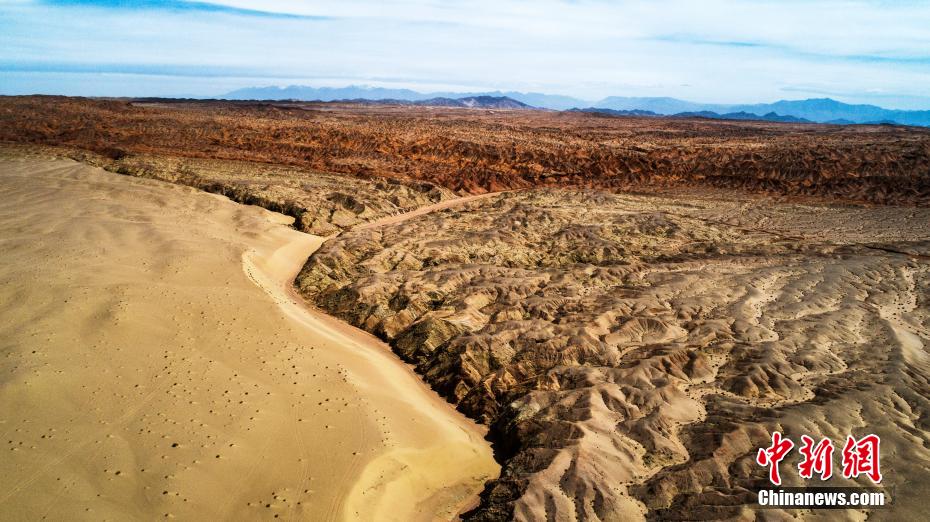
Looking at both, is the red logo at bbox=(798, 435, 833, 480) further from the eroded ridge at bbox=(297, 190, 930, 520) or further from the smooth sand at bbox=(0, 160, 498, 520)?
the smooth sand at bbox=(0, 160, 498, 520)

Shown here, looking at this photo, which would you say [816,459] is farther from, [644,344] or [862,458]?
[644,344]

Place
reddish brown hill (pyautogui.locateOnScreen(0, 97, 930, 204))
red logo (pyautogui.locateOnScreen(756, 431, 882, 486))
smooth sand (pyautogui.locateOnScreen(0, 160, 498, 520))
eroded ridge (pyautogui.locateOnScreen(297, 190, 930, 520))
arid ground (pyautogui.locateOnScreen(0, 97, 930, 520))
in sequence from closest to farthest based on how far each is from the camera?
smooth sand (pyautogui.locateOnScreen(0, 160, 498, 520))
arid ground (pyautogui.locateOnScreen(0, 97, 930, 520))
red logo (pyautogui.locateOnScreen(756, 431, 882, 486))
eroded ridge (pyautogui.locateOnScreen(297, 190, 930, 520))
reddish brown hill (pyautogui.locateOnScreen(0, 97, 930, 204))

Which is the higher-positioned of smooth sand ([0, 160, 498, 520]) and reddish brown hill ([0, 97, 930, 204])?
reddish brown hill ([0, 97, 930, 204])
